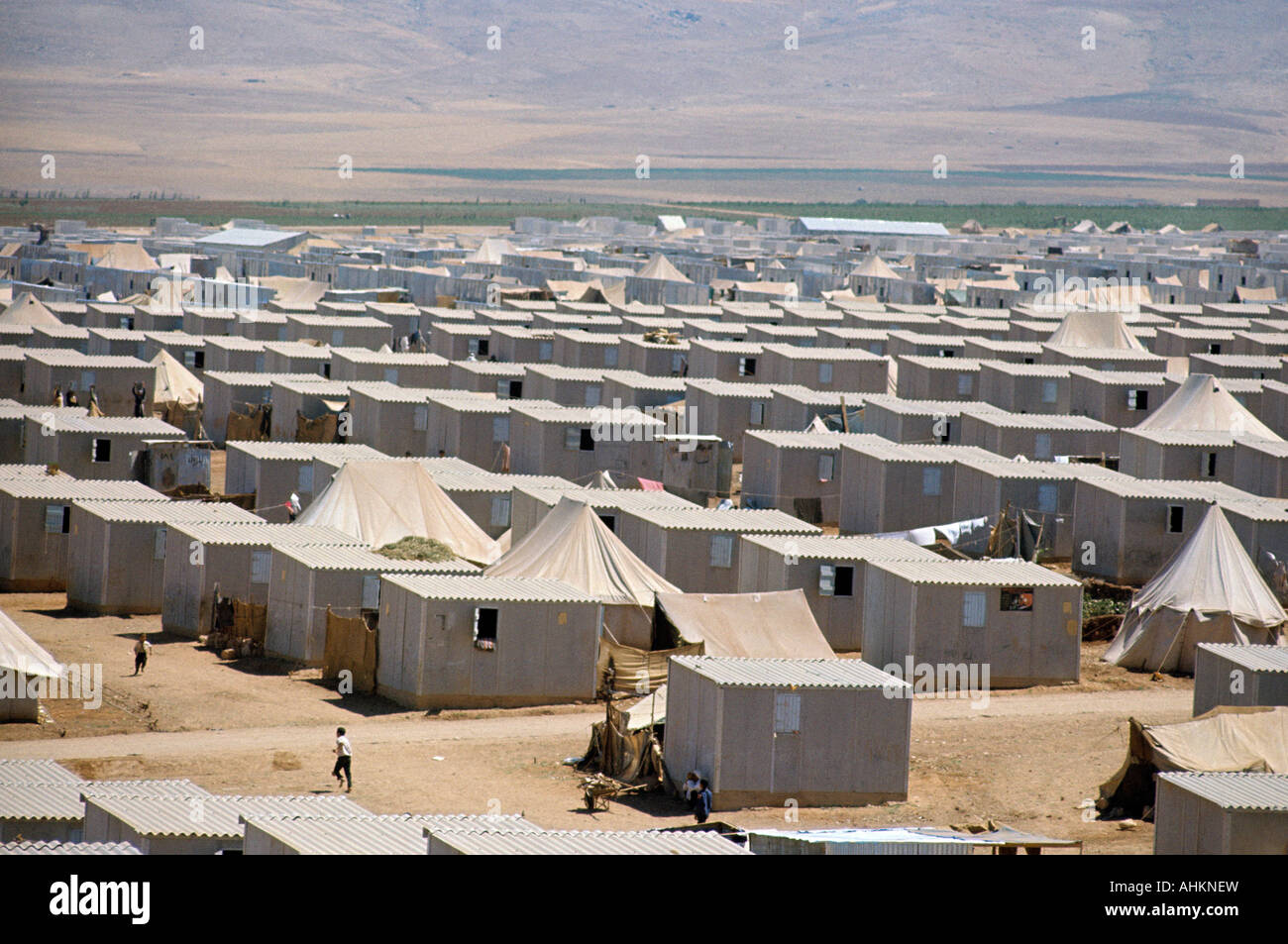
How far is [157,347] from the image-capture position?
56062mm

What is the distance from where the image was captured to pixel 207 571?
30.1m

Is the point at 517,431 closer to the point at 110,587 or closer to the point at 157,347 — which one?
the point at 110,587

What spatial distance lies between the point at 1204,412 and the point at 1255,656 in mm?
21808

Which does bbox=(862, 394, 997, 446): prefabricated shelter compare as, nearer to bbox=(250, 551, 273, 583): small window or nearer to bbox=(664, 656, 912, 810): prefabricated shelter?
bbox=(250, 551, 273, 583): small window

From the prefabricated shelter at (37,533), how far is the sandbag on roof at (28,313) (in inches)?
1166

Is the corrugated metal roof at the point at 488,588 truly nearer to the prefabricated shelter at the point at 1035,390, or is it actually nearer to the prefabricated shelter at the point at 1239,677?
the prefabricated shelter at the point at 1239,677

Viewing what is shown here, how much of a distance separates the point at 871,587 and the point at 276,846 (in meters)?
16.0

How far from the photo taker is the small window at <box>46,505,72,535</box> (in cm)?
3372

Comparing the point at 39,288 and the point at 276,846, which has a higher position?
the point at 39,288

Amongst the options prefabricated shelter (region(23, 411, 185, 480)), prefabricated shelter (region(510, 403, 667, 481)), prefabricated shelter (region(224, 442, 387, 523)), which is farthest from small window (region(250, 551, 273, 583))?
prefabricated shelter (region(510, 403, 667, 481))

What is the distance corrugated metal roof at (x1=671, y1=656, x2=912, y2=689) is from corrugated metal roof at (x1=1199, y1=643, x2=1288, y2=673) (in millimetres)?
5182

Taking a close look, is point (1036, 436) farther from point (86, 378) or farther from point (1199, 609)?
point (86, 378)

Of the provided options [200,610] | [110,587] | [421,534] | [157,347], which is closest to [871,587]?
[421,534]
